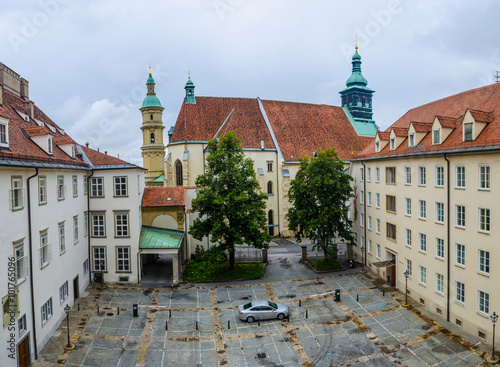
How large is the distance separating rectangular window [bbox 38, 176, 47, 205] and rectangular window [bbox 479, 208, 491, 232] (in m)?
25.4

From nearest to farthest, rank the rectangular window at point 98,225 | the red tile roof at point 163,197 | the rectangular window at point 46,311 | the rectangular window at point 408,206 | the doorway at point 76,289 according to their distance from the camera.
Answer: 1. the rectangular window at point 46,311
2. the doorway at point 76,289
3. the rectangular window at point 408,206
4. the rectangular window at point 98,225
5. the red tile roof at point 163,197

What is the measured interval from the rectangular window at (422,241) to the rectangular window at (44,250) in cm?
2494

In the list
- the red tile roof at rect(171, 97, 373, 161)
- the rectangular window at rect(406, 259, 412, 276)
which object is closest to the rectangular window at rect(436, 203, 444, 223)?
the rectangular window at rect(406, 259, 412, 276)

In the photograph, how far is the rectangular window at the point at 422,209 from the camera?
26.6 m

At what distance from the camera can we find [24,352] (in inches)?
735

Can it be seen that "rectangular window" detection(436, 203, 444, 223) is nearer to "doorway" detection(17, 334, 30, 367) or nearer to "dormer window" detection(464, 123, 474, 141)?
"dormer window" detection(464, 123, 474, 141)

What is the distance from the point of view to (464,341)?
70.4 ft

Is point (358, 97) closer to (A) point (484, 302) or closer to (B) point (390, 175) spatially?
(B) point (390, 175)

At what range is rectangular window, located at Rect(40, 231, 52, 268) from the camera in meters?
21.8

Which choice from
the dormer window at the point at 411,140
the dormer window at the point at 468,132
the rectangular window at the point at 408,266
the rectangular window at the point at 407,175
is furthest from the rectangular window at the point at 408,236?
the dormer window at the point at 468,132

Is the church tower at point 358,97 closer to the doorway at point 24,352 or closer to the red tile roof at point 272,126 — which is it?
the red tile roof at point 272,126

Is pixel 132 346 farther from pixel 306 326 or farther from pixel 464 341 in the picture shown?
pixel 464 341

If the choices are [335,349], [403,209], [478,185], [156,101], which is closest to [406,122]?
[403,209]

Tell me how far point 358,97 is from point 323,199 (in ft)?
121
